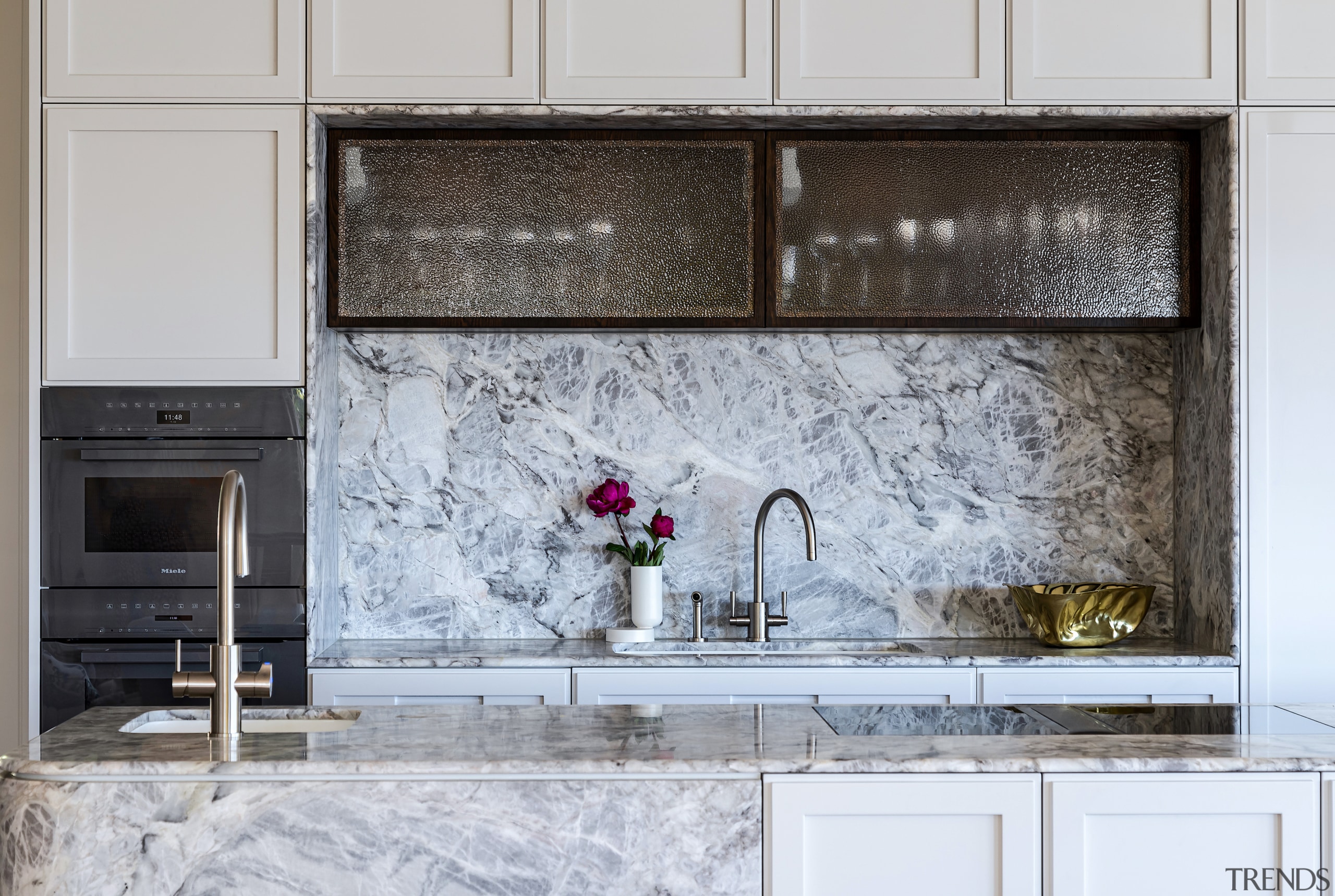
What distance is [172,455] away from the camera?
2783mm

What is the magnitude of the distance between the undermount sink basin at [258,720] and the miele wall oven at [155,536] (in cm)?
95

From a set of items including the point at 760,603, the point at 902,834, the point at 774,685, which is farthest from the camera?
the point at 760,603

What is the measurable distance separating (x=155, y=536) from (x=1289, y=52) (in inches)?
129

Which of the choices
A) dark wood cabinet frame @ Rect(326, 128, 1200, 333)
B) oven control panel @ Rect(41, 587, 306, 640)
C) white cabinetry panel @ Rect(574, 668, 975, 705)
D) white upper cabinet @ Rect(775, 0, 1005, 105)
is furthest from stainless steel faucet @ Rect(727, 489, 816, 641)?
oven control panel @ Rect(41, 587, 306, 640)

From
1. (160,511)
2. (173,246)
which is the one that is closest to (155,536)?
(160,511)

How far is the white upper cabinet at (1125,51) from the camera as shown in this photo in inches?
111

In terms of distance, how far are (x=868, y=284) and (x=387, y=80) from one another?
141 centimetres

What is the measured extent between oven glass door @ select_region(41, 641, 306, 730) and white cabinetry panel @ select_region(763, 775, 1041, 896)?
172cm

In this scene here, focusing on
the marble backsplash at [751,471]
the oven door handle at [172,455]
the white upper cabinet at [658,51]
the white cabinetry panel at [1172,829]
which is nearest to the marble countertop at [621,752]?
the white cabinetry panel at [1172,829]

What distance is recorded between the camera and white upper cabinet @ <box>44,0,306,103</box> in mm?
2773

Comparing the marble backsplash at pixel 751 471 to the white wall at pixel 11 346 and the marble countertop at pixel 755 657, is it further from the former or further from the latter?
the white wall at pixel 11 346

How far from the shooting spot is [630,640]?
3.09 meters

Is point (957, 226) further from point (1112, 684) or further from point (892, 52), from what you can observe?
point (1112, 684)

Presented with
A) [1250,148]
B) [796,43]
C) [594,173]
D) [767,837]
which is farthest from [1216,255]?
[767,837]
